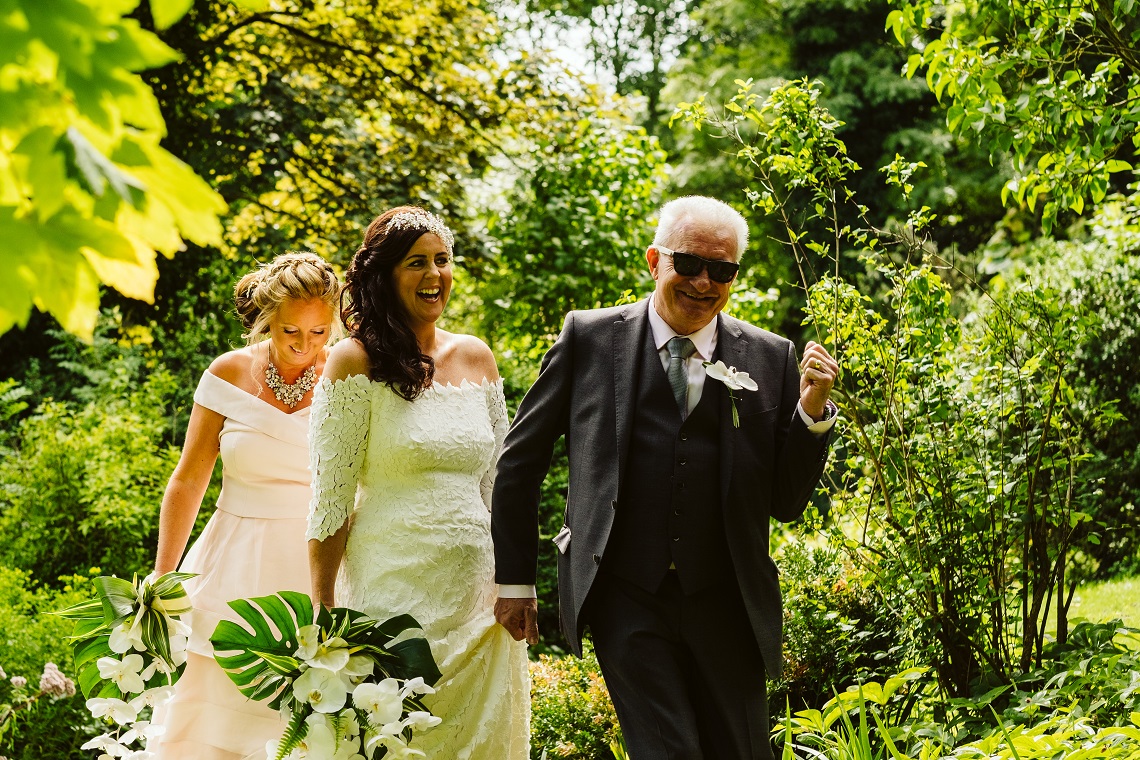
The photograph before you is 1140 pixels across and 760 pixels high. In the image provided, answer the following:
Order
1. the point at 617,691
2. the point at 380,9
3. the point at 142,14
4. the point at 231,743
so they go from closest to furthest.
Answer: the point at 617,691 < the point at 231,743 < the point at 142,14 < the point at 380,9

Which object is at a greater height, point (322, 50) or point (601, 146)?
point (322, 50)

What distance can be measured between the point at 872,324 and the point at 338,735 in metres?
2.85

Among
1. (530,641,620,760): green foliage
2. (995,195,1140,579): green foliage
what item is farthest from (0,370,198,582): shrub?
(995,195,1140,579): green foliage

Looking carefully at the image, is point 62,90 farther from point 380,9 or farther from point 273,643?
point 380,9

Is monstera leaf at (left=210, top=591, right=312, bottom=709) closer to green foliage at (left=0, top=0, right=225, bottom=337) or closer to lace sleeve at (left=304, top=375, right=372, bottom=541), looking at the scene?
lace sleeve at (left=304, top=375, right=372, bottom=541)

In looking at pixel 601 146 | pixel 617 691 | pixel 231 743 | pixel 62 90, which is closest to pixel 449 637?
pixel 617 691

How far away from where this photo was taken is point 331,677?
3166mm

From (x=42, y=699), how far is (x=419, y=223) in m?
3.77

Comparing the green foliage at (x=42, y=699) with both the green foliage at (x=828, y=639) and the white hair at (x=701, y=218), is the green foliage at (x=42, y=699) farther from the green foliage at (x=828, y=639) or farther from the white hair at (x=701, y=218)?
the white hair at (x=701, y=218)

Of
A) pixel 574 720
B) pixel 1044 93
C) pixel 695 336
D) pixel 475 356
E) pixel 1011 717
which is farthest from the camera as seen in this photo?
pixel 574 720

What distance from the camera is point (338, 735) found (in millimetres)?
3127

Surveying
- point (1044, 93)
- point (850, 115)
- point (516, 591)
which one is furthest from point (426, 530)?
point (850, 115)

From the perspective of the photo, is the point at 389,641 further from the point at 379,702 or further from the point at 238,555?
the point at 238,555

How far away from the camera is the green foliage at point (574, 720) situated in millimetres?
5246
